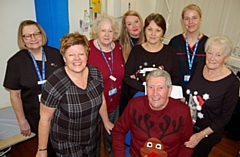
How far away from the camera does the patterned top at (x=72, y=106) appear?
1.49 m

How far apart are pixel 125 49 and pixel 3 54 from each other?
Result: 1.66 meters

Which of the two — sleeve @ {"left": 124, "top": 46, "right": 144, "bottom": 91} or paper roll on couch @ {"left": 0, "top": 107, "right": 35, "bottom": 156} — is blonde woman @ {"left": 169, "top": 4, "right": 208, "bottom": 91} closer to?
sleeve @ {"left": 124, "top": 46, "right": 144, "bottom": 91}

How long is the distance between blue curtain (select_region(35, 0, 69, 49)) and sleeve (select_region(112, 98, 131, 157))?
5.31 feet

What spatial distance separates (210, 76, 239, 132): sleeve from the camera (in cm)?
163

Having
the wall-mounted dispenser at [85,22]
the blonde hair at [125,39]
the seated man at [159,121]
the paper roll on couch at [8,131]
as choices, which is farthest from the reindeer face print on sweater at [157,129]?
the wall-mounted dispenser at [85,22]

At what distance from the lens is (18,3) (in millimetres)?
2684

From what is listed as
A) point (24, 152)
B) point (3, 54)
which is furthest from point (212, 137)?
point (3, 54)

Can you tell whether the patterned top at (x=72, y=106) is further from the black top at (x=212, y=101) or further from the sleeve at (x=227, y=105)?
the sleeve at (x=227, y=105)

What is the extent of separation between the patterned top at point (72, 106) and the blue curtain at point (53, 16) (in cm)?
128

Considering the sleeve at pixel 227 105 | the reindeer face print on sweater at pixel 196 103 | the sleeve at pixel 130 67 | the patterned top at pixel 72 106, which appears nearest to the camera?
the patterned top at pixel 72 106

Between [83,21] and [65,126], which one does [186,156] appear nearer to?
[65,126]

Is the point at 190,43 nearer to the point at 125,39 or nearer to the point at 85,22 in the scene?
the point at 125,39

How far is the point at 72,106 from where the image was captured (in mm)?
1528

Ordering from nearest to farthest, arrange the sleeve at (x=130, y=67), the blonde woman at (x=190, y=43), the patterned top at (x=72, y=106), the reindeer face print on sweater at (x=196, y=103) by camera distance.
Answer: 1. the patterned top at (x=72, y=106)
2. the reindeer face print on sweater at (x=196, y=103)
3. the sleeve at (x=130, y=67)
4. the blonde woman at (x=190, y=43)
